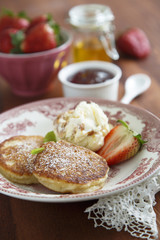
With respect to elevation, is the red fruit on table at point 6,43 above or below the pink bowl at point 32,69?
above

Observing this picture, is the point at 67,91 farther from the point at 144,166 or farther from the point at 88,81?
the point at 144,166

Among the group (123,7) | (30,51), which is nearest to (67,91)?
(30,51)

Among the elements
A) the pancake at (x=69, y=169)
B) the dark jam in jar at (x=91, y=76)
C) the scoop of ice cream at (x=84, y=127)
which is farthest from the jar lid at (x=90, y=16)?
the pancake at (x=69, y=169)

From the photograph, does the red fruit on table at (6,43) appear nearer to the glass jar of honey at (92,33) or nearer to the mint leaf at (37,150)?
the glass jar of honey at (92,33)

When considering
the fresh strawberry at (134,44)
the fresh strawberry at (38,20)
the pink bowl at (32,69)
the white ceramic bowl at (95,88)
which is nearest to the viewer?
the white ceramic bowl at (95,88)

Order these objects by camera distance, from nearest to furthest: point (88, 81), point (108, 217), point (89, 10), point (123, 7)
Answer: point (108, 217), point (88, 81), point (89, 10), point (123, 7)

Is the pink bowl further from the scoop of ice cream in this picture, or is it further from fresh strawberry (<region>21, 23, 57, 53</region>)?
the scoop of ice cream

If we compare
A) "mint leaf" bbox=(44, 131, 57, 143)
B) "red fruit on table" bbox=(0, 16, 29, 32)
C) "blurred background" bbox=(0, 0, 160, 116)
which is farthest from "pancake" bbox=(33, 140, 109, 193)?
"red fruit on table" bbox=(0, 16, 29, 32)
